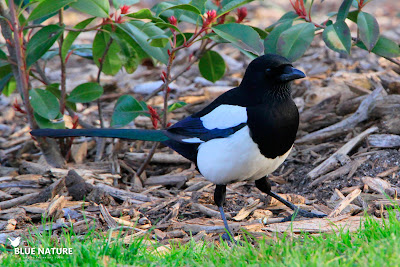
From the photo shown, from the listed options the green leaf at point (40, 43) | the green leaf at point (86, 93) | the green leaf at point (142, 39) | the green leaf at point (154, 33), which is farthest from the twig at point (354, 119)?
the green leaf at point (40, 43)

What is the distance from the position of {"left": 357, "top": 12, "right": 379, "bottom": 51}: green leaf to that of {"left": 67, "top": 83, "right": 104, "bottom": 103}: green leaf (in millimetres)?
2018

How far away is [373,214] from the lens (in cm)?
353

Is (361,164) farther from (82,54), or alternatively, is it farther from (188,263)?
(82,54)

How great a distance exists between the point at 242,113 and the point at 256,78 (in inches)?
10.5

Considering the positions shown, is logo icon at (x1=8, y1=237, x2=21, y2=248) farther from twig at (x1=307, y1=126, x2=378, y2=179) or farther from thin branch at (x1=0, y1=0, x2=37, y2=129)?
twig at (x1=307, y1=126, x2=378, y2=179)

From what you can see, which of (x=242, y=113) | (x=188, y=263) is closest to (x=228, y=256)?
(x=188, y=263)

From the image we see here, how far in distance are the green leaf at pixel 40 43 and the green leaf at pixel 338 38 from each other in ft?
6.29

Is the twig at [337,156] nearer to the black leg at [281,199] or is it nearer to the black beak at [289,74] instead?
the black leg at [281,199]

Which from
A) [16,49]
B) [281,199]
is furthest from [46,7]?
[281,199]

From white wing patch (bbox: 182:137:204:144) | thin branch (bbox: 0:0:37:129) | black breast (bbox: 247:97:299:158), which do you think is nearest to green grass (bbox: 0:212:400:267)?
black breast (bbox: 247:97:299:158)

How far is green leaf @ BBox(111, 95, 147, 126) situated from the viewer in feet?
14.0

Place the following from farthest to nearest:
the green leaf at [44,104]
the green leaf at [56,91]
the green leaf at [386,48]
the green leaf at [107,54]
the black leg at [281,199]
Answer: the green leaf at [56,91] < the green leaf at [107,54] < the green leaf at [44,104] < the green leaf at [386,48] < the black leg at [281,199]

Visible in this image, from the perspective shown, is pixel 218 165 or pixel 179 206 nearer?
pixel 218 165

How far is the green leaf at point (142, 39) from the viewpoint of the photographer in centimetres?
388
